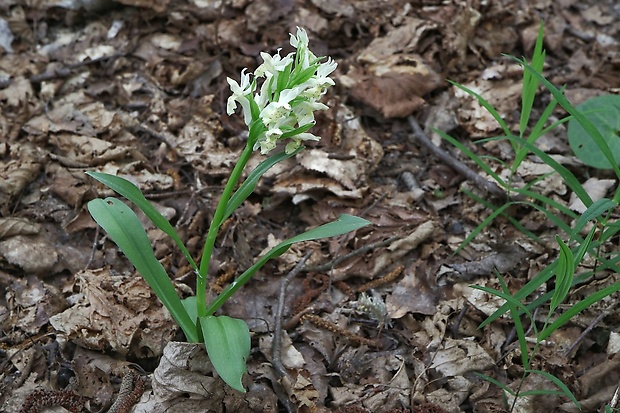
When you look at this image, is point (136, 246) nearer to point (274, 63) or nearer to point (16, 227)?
point (274, 63)

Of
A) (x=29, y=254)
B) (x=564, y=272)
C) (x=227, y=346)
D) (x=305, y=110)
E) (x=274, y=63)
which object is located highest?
(x=274, y=63)

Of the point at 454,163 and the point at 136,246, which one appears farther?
the point at 454,163

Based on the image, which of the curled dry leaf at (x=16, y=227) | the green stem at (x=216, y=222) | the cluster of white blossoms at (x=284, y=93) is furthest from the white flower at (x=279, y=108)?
the curled dry leaf at (x=16, y=227)

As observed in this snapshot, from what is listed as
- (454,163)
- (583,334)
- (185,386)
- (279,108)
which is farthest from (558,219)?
(185,386)

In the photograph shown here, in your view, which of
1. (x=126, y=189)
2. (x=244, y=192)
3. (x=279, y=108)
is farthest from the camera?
(x=244, y=192)

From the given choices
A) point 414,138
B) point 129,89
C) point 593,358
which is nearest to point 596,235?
point 593,358

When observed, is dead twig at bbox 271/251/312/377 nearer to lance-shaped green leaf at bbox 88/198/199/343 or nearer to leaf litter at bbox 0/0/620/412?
leaf litter at bbox 0/0/620/412

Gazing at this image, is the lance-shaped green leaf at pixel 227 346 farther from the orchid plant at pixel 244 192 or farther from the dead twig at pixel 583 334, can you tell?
the dead twig at pixel 583 334
